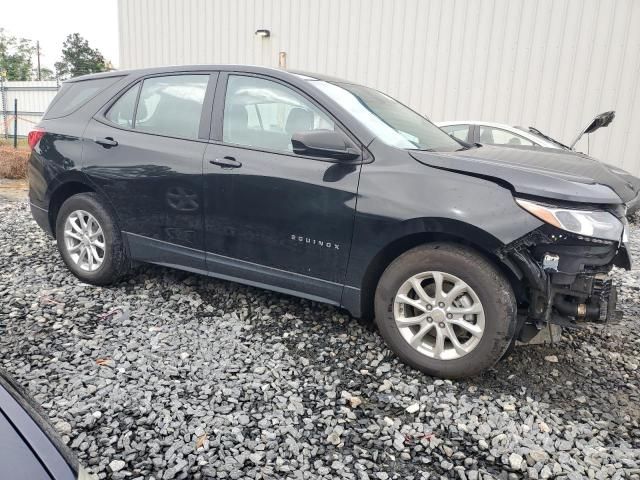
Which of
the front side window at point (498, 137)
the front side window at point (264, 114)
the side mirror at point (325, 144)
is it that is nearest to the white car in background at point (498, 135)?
the front side window at point (498, 137)

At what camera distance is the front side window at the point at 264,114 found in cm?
294

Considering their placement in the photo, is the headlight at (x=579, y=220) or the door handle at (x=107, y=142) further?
the door handle at (x=107, y=142)

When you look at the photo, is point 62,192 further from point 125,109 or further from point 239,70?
point 239,70

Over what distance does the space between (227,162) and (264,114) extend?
40cm

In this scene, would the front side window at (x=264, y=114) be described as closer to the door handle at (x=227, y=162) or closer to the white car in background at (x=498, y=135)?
the door handle at (x=227, y=162)

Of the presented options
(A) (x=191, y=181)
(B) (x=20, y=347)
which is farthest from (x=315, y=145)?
(B) (x=20, y=347)

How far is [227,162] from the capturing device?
3021mm

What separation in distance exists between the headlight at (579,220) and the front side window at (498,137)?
15.3ft

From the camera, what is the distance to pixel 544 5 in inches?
344

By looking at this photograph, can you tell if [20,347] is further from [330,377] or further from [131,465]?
[330,377]

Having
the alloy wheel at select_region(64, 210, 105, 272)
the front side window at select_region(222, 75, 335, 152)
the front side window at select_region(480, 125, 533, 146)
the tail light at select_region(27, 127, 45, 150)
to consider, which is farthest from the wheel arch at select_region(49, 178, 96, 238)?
the front side window at select_region(480, 125, 533, 146)

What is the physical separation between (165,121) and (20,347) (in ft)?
5.56

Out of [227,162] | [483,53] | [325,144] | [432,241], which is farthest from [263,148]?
[483,53]

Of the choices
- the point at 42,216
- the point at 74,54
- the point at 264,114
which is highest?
the point at 74,54
